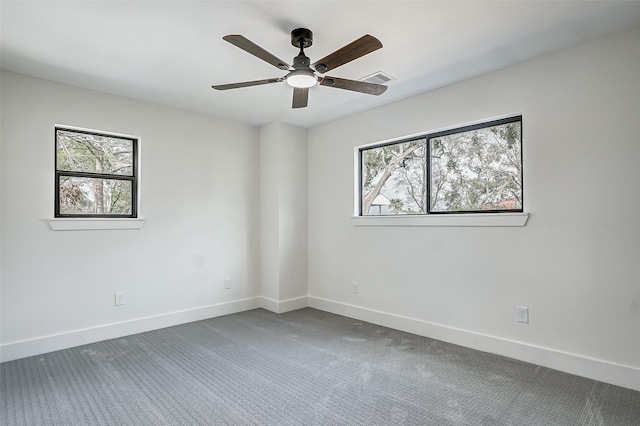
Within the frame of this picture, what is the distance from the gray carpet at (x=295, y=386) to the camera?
6.81 ft

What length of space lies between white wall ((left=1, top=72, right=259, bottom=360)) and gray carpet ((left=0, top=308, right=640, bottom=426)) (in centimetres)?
36

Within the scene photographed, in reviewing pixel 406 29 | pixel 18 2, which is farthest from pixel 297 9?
pixel 18 2

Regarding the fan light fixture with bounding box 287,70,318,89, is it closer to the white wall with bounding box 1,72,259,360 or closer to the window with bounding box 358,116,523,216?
the window with bounding box 358,116,523,216

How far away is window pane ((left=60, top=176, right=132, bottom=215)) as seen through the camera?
132 inches

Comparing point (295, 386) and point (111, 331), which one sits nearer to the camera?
point (295, 386)

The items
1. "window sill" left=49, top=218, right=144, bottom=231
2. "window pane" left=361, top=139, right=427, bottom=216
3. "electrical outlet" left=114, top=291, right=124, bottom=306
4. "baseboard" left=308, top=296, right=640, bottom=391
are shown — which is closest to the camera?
"baseboard" left=308, top=296, right=640, bottom=391

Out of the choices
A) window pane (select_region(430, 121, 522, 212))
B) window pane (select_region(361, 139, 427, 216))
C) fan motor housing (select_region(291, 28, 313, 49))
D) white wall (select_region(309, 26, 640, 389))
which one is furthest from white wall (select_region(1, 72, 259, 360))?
window pane (select_region(430, 121, 522, 212))

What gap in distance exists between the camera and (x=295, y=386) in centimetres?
246

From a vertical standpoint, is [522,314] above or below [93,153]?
below

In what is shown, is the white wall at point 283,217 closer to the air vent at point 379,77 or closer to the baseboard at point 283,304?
the baseboard at point 283,304

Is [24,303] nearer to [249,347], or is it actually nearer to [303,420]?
[249,347]

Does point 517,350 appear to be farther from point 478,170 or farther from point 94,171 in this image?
point 94,171

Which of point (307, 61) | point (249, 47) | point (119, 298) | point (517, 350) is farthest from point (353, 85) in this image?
point (119, 298)

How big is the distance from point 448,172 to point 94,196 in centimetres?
361
